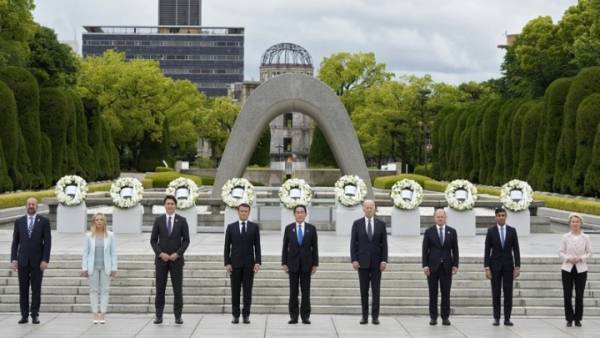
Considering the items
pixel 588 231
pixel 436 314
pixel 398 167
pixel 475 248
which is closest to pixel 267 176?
pixel 398 167

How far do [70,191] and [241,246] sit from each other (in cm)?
1005

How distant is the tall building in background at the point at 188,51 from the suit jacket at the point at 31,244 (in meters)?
134

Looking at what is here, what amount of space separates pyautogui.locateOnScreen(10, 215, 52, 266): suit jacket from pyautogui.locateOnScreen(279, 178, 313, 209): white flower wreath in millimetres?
8185

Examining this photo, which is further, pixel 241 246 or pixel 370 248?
pixel 370 248

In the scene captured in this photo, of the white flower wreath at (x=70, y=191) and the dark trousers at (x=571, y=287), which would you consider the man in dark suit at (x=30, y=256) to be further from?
the white flower wreath at (x=70, y=191)

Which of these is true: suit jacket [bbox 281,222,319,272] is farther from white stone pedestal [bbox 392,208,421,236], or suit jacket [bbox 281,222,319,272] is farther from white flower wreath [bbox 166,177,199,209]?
white stone pedestal [bbox 392,208,421,236]

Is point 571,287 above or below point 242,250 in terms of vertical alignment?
below

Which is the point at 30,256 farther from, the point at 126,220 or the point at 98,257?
the point at 126,220

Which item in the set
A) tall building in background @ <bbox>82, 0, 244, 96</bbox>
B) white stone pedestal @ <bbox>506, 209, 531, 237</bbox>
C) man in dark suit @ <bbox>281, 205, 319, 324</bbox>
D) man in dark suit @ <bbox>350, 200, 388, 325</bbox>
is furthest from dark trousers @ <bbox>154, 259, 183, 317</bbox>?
tall building in background @ <bbox>82, 0, 244, 96</bbox>

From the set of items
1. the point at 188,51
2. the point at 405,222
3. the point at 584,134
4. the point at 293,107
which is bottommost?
the point at 405,222

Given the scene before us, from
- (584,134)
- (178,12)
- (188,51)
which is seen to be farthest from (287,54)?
(178,12)

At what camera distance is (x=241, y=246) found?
1027 cm

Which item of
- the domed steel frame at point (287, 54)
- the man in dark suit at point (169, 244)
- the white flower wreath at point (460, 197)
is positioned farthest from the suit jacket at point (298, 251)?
the domed steel frame at point (287, 54)

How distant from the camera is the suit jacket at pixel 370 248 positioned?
34.1 feet
